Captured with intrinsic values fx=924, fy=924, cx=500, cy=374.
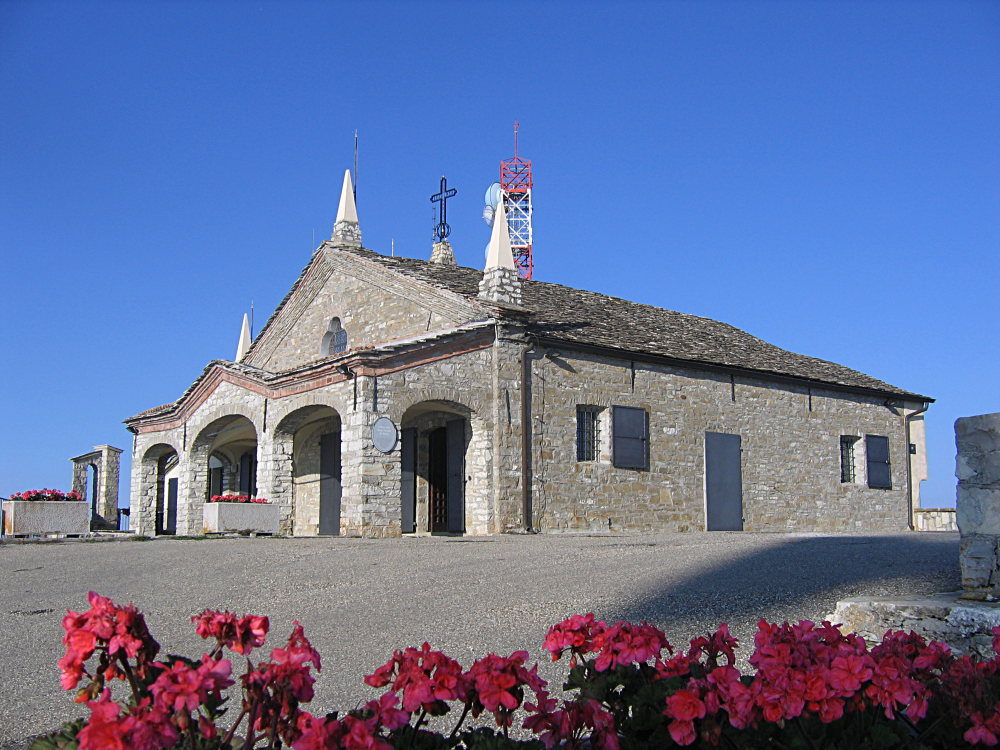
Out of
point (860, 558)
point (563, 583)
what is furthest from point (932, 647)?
point (860, 558)

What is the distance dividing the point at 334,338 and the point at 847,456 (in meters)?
14.8

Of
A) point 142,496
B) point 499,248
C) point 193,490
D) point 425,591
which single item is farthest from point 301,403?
point 425,591

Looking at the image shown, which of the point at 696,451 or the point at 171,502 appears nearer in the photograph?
the point at 696,451

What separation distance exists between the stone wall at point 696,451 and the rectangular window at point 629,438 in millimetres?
171

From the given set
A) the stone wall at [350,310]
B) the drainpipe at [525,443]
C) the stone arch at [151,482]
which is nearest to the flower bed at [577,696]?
the drainpipe at [525,443]

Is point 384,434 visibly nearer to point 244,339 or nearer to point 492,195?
point 244,339

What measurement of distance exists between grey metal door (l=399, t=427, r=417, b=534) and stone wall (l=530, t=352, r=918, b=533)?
2787 millimetres

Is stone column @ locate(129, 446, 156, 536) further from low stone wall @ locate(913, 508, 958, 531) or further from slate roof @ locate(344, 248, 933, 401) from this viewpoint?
low stone wall @ locate(913, 508, 958, 531)

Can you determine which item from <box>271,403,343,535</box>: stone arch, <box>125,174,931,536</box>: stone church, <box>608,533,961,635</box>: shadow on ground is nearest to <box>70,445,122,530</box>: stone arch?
<box>125,174,931,536</box>: stone church

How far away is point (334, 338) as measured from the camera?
24.2 meters

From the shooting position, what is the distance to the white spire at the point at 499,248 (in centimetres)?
1992

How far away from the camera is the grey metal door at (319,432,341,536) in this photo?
21.3 metres

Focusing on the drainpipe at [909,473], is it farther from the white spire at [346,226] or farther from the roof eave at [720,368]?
the white spire at [346,226]

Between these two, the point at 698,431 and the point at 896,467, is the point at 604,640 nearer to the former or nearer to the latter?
the point at 698,431
